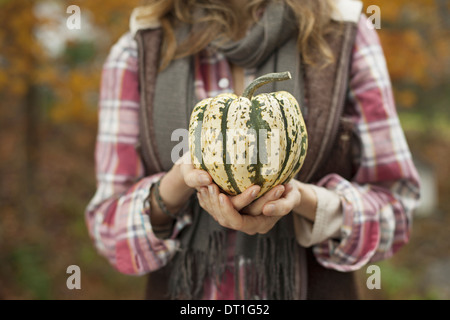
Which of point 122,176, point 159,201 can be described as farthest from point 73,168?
Answer: point 159,201

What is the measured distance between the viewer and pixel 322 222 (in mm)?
1442

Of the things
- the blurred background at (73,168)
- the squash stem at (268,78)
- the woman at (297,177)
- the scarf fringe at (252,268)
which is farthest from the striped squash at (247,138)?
the blurred background at (73,168)

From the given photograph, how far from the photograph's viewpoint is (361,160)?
1.57 m

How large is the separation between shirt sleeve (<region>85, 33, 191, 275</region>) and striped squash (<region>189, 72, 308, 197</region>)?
0.41 meters

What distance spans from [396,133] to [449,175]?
5844 millimetres

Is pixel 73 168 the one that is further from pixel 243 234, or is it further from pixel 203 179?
pixel 203 179

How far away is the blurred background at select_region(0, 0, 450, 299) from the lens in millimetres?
3549

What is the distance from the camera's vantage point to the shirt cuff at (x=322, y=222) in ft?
4.67

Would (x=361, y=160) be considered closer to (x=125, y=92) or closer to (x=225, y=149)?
(x=225, y=149)

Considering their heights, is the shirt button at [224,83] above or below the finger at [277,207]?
above

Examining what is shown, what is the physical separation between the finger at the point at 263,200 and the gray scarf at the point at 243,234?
26 centimetres

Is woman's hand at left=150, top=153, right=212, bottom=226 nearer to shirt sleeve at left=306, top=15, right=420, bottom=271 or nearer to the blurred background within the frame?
shirt sleeve at left=306, top=15, right=420, bottom=271

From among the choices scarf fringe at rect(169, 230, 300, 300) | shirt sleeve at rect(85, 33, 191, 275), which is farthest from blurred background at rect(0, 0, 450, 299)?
scarf fringe at rect(169, 230, 300, 300)

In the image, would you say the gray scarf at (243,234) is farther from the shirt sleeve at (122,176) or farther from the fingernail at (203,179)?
the fingernail at (203,179)
